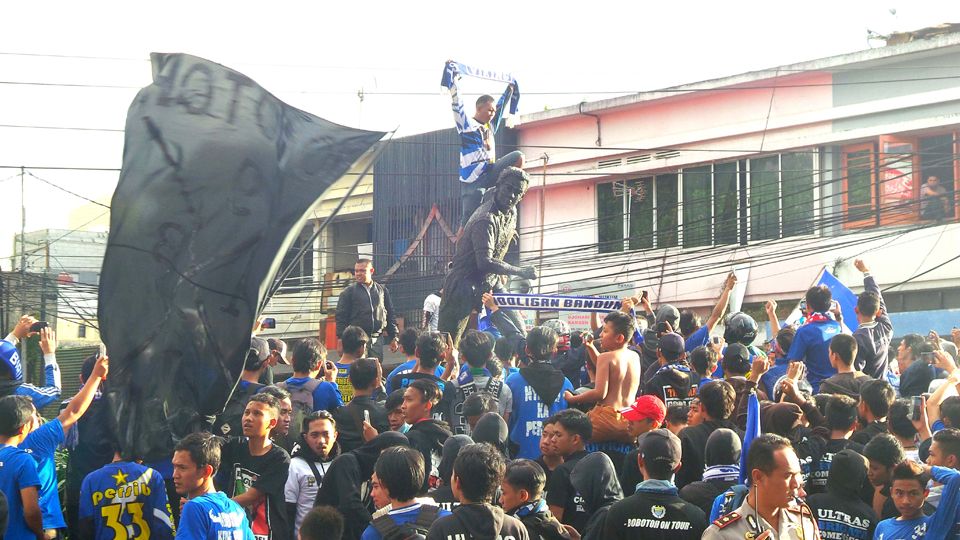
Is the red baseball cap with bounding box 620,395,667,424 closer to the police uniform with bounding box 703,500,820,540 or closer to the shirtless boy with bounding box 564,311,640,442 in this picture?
the shirtless boy with bounding box 564,311,640,442

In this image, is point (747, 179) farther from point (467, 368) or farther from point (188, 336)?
point (188, 336)

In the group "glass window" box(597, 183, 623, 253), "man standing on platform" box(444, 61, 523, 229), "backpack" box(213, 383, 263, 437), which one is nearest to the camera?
"backpack" box(213, 383, 263, 437)

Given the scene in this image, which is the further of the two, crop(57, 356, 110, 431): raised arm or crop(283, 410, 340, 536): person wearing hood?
crop(57, 356, 110, 431): raised arm

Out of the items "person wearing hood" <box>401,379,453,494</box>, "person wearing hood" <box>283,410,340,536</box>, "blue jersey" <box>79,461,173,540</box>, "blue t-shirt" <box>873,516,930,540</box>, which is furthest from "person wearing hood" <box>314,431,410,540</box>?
"blue t-shirt" <box>873,516,930,540</box>

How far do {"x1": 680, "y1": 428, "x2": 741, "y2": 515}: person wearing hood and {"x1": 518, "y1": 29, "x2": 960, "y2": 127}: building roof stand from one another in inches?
691

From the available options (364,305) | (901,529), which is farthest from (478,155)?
Result: (901,529)

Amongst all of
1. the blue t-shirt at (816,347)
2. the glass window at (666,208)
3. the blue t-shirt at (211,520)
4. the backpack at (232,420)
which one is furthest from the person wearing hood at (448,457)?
the glass window at (666,208)

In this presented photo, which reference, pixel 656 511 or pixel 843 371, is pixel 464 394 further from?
pixel 656 511

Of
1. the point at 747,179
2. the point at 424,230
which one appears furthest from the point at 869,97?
the point at 424,230

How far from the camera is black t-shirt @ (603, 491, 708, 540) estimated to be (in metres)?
5.22

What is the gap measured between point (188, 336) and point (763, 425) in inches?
126

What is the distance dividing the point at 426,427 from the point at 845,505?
2.39 m

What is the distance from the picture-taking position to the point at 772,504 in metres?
4.60

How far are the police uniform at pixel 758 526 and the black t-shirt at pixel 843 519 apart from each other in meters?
1.08
